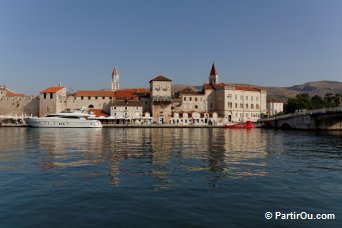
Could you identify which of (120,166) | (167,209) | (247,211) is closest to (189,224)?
(167,209)

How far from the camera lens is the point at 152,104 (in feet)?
324

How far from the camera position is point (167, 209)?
10312 mm

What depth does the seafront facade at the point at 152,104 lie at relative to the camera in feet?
317

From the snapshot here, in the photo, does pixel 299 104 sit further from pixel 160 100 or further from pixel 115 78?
pixel 115 78

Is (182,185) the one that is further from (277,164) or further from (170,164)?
(277,164)

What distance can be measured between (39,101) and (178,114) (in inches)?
1741

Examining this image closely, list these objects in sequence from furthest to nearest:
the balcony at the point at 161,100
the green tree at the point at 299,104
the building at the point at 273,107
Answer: the building at the point at 273,107 < the green tree at the point at 299,104 < the balcony at the point at 161,100

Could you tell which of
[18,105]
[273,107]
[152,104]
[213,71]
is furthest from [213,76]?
[18,105]

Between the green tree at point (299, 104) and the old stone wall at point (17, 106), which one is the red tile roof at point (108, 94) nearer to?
the old stone wall at point (17, 106)

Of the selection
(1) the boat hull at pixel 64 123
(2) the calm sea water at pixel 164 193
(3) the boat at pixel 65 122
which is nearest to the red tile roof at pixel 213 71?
(3) the boat at pixel 65 122

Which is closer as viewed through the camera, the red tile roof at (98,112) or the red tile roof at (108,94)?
the red tile roof at (98,112)

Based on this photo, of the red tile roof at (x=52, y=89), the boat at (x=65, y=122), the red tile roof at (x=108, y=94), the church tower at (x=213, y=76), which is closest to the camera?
the boat at (x=65, y=122)

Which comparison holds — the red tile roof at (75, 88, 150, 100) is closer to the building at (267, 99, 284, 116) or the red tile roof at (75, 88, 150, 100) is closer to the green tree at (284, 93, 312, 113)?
the green tree at (284, 93, 312, 113)

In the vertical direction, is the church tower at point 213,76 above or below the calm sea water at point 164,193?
above
